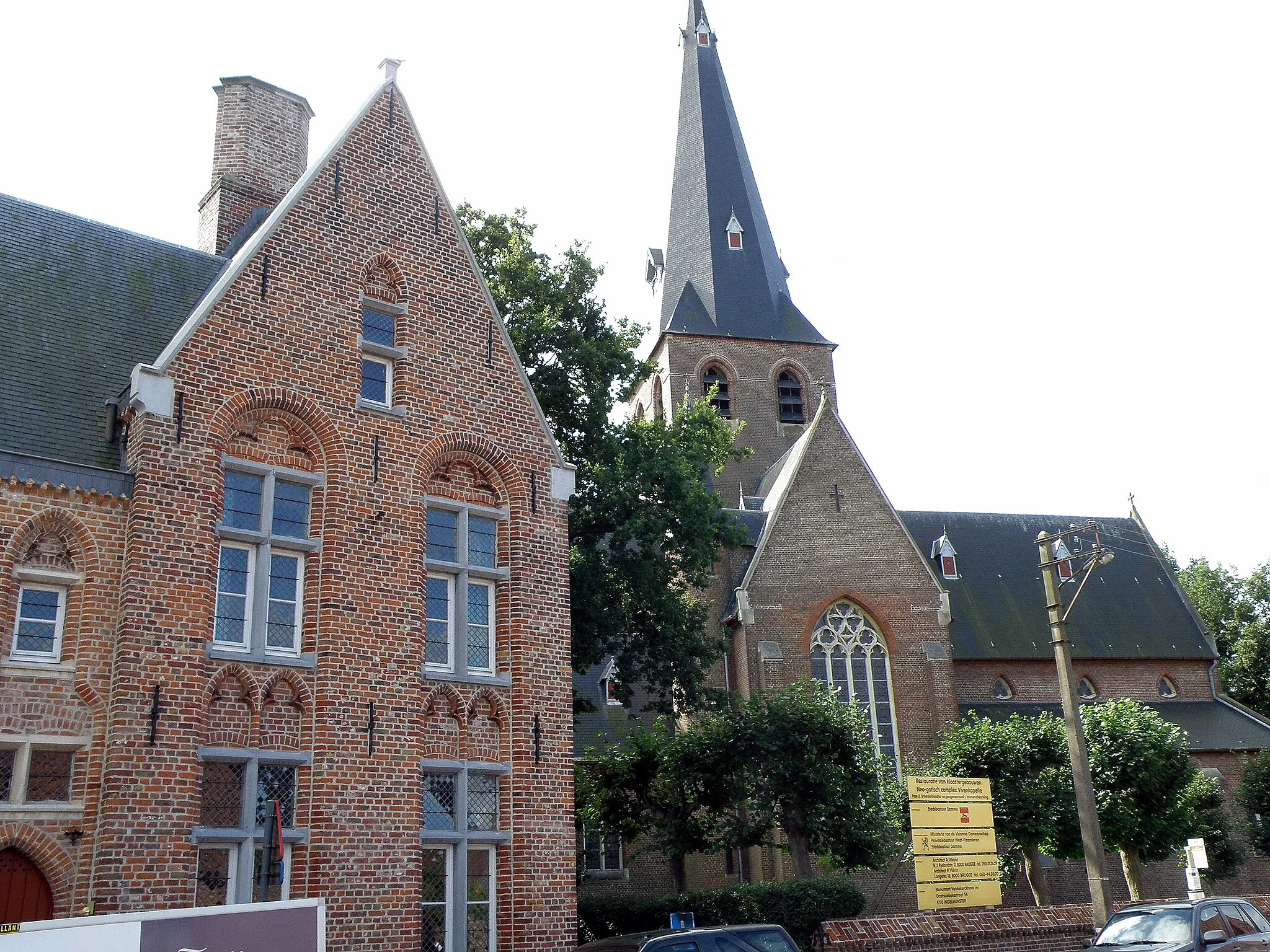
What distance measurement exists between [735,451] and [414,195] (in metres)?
12.5

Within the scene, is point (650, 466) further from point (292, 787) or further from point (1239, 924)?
point (1239, 924)

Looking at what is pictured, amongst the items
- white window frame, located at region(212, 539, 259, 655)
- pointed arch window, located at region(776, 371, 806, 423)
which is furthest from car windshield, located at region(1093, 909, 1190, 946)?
pointed arch window, located at region(776, 371, 806, 423)

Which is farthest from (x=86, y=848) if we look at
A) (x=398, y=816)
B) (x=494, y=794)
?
(x=494, y=794)

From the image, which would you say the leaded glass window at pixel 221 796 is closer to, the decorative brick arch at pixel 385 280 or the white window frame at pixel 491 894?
the white window frame at pixel 491 894

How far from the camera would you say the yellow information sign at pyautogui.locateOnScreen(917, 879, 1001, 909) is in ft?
59.8

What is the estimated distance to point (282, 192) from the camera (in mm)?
18578

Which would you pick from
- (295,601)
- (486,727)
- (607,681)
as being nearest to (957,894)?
(486,727)

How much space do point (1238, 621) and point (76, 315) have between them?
2088 inches

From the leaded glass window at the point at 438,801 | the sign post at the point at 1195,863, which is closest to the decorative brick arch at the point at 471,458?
the leaded glass window at the point at 438,801

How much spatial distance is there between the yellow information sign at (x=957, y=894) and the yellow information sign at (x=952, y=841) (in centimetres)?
48

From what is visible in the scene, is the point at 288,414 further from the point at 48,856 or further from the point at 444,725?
the point at 48,856

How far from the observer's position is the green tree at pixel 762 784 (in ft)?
70.1

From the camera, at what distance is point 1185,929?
13.8 m

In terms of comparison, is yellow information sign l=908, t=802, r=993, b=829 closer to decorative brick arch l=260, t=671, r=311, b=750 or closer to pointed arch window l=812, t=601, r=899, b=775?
decorative brick arch l=260, t=671, r=311, b=750
